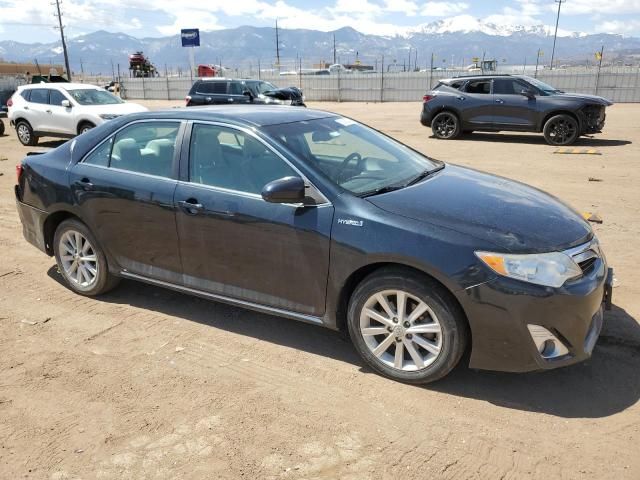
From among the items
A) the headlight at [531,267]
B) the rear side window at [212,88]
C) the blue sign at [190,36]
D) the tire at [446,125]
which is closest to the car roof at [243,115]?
the headlight at [531,267]

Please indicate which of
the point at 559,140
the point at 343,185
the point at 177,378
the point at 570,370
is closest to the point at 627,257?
the point at 570,370

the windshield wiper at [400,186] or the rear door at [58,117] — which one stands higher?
the windshield wiper at [400,186]

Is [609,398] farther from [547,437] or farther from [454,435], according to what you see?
[454,435]

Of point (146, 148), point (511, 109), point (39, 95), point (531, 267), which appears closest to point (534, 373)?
point (531, 267)

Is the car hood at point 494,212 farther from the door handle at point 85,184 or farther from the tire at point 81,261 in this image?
the tire at point 81,261

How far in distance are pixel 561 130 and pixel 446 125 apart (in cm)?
296

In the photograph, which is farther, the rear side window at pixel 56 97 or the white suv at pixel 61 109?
the rear side window at pixel 56 97

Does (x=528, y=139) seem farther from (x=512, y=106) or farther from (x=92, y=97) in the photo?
(x=92, y=97)

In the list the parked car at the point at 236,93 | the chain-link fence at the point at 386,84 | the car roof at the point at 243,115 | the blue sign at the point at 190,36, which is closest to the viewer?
the car roof at the point at 243,115

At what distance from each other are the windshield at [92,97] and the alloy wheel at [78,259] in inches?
437

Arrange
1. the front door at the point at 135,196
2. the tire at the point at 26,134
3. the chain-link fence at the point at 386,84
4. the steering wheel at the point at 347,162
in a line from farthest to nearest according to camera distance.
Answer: the chain-link fence at the point at 386,84, the tire at the point at 26,134, the front door at the point at 135,196, the steering wheel at the point at 347,162

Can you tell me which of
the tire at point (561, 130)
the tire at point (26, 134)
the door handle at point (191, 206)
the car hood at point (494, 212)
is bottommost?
the tire at point (26, 134)

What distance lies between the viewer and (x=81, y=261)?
15.8ft

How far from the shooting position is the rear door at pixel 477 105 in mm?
14586
